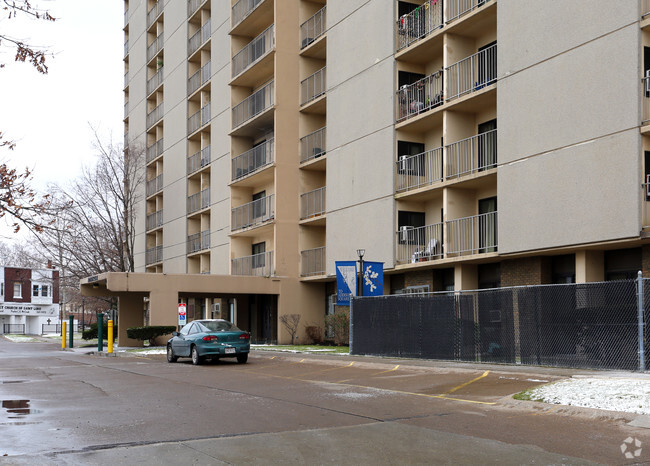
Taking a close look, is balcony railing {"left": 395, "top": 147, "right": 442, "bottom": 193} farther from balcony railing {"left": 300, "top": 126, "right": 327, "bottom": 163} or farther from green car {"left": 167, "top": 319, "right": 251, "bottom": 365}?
green car {"left": 167, "top": 319, "right": 251, "bottom": 365}

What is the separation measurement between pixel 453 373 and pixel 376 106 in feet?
52.7

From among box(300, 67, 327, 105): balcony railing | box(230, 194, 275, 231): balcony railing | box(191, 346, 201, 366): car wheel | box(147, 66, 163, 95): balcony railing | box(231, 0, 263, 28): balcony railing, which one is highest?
box(147, 66, 163, 95): balcony railing

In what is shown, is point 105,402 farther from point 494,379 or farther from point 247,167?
point 247,167

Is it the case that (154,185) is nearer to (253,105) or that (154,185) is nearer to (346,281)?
(253,105)

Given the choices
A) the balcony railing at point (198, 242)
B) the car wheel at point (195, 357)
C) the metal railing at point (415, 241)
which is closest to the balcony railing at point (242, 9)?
the balcony railing at point (198, 242)

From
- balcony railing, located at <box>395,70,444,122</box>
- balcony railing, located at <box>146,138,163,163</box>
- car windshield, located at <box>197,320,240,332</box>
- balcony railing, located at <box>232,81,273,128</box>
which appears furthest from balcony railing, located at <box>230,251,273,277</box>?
balcony railing, located at <box>146,138,163,163</box>

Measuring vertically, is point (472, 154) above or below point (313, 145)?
below

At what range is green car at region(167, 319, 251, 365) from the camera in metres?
22.9

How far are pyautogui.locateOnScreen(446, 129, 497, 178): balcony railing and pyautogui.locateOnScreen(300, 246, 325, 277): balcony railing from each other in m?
10.8

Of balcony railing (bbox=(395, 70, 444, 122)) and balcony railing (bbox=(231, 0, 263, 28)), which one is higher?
balcony railing (bbox=(231, 0, 263, 28))

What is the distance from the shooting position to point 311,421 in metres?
10.5

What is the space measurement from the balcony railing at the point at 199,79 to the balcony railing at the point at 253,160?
8533 mm

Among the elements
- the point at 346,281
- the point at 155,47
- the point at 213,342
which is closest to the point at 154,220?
the point at 155,47

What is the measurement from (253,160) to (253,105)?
3136 mm
